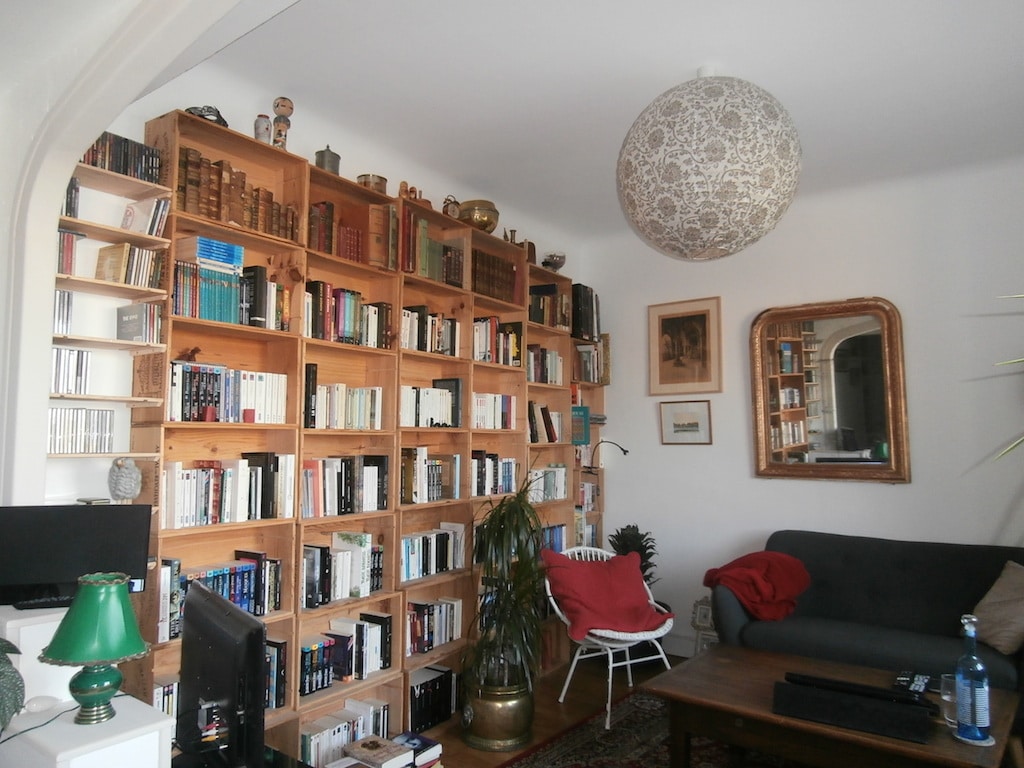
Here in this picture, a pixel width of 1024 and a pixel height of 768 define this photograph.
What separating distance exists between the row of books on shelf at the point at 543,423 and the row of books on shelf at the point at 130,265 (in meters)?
2.29

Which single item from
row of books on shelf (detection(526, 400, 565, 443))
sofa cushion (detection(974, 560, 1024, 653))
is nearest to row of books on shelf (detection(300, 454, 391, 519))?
row of books on shelf (detection(526, 400, 565, 443))

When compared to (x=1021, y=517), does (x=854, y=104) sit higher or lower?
higher

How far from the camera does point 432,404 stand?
3.60m

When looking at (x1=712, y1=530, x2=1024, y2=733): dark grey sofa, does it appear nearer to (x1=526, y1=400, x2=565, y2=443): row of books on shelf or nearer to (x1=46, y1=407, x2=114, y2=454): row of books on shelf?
(x1=526, y1=400, x2=565, y2=443): row of books on shelf

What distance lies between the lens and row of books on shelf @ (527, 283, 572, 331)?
4.48 meters

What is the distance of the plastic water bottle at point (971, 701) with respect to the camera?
2.21 metres

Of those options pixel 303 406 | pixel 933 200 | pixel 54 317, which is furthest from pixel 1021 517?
pixel 54 317

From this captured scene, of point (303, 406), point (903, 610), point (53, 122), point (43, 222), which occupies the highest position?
point (53, 122)

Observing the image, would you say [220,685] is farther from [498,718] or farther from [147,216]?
[498,718]

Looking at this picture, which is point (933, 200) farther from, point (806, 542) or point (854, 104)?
point (806, 542)

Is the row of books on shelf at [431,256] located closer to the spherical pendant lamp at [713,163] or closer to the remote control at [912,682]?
the spherical pendant lamp at [713,163]

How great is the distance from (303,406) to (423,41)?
1470 mm

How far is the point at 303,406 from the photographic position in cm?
289

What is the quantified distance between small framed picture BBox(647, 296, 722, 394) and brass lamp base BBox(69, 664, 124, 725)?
3.84 meters
